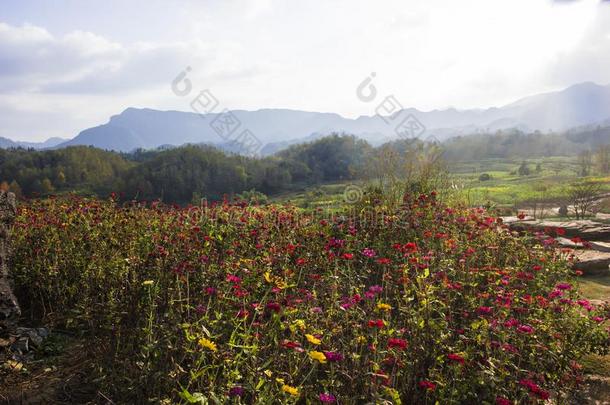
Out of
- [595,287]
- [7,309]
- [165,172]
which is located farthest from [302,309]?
[165,172]

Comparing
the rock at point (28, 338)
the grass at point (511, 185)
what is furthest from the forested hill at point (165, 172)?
the rock at point (28, 338)

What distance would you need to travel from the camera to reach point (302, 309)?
2889 millimetres

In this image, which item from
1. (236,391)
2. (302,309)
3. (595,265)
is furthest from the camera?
(595,265)

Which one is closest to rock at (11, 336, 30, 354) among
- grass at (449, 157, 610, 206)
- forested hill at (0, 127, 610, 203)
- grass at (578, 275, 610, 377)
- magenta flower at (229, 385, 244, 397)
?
magenta flower at (229, 385, 244, 397)

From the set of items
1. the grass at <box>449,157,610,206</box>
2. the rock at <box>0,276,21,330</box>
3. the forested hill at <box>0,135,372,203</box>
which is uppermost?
the forested hill at <box>0,135,372,203</box>

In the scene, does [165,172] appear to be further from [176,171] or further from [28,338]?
[28,338]

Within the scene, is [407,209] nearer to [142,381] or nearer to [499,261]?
[499,261]

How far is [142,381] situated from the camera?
7.62 ft

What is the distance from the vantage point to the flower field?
2369 millimetres

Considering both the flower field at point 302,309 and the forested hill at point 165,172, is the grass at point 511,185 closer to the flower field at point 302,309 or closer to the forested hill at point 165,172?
the flower field at point 302,309

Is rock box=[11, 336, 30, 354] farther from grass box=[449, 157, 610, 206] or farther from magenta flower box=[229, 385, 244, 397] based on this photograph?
grass box=[449, 157, 610, 206]

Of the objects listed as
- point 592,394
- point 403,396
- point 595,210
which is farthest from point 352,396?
point 595,210

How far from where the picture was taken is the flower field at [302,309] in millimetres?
2369

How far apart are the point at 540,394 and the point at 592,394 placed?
53.4 inches
